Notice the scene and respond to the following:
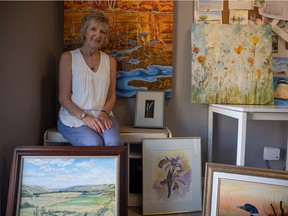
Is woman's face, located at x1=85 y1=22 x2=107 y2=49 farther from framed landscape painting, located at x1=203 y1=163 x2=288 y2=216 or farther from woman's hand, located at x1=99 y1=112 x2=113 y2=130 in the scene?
framed landscape painting, located at x1=203 y1=163 x2=288 y2=216

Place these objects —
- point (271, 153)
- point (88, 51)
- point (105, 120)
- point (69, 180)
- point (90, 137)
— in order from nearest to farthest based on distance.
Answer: point (69, 180)
point (90, 137)
point (105, 120)
point (88, 51)
point (271, 153)

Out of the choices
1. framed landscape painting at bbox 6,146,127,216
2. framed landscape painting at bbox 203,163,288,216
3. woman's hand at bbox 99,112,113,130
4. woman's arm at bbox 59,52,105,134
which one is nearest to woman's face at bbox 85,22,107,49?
woman's arm at bbox 59,52,105,134

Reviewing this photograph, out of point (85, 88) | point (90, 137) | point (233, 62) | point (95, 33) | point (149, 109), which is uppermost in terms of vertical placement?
point (95, 33)

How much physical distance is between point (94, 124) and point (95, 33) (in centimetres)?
53

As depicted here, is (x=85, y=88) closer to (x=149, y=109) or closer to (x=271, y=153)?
(x=149, y=109)

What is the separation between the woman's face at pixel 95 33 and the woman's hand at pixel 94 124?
0.44 m

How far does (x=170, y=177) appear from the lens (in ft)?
4.57

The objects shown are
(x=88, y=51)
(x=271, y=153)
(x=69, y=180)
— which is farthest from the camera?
(x=271, y=153)

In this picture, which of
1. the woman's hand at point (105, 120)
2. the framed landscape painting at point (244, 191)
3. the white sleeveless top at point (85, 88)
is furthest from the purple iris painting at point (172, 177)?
the white sleeveless top at point (85, 88)

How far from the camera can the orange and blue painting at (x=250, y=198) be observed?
1.10 meters

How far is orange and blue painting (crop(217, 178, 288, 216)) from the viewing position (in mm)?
1096

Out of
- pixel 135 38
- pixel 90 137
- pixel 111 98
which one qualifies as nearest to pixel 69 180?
pixel 90 137

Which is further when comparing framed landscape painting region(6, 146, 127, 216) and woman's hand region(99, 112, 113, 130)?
woman's hand region(99, 112, 113, 130)

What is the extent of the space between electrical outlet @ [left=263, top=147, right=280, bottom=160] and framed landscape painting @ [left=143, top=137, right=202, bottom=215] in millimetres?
720
